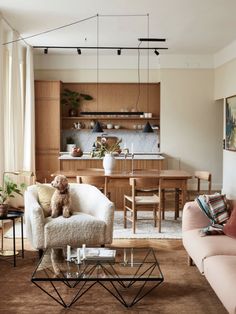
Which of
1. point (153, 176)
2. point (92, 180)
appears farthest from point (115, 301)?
point (153, 176)

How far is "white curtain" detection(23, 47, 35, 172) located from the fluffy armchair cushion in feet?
12.3

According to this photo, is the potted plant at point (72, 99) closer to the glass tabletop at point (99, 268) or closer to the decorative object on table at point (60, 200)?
the decorative object on table at point (60, 200)

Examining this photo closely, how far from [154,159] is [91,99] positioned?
7.94 ft

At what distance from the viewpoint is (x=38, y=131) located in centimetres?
1061

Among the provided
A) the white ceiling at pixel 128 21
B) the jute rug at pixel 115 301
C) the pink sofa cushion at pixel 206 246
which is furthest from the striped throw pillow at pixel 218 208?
the white ceiling at pixel 128 21

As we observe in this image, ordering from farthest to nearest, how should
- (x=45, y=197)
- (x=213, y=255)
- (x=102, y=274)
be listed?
1. (x=45, y=197)
2. (x=213, y=255)
3. (x=102, y=274)

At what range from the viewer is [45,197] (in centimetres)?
573

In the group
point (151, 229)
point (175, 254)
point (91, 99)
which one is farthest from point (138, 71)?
point (175, 254)

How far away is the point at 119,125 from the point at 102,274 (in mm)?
7684

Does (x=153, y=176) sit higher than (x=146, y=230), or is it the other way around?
(x=153, y=176)

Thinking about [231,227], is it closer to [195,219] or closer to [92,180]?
[195,219]

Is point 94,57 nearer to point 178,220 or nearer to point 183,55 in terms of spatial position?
point 183,55

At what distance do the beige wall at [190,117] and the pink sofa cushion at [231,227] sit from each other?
6.47 m

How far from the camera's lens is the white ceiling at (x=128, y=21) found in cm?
684
